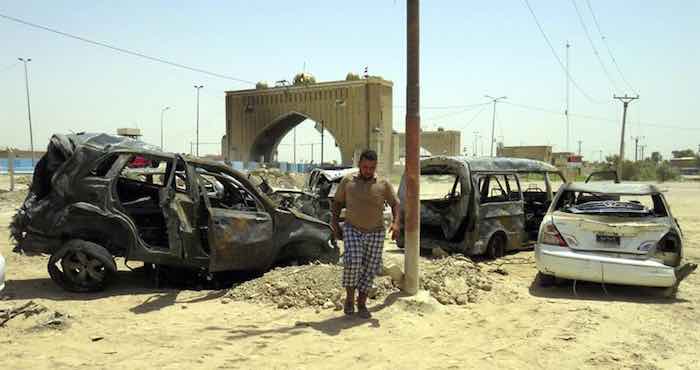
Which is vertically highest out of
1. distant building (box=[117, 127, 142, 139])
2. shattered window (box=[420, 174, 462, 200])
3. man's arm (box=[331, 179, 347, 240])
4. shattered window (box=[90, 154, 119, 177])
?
distant building (box=[117, 127, 142, 139])

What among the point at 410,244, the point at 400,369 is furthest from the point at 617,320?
the point at 400,369

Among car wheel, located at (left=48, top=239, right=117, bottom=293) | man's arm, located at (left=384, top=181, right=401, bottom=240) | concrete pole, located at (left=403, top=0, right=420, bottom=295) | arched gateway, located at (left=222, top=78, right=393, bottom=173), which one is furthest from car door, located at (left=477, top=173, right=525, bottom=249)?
arched gateway, located at (left=222, top=78, right=393, bottom=173)

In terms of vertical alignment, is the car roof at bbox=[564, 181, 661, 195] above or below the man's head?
below

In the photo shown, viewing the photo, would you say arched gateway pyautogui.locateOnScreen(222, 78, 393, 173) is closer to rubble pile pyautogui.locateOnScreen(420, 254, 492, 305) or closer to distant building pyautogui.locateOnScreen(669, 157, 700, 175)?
rubble pile pyautogui.locateOnScreen(420, 254, 492, 305)

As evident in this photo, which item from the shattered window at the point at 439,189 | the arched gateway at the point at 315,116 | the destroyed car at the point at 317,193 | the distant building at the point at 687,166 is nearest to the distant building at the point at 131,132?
the shattered window at the point at 439,189

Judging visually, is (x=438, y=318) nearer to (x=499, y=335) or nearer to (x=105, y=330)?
(x=499, y=335)

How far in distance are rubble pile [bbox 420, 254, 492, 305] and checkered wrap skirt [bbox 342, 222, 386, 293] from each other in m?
1.23

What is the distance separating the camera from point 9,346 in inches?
192

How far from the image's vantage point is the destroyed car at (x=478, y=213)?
953 cm

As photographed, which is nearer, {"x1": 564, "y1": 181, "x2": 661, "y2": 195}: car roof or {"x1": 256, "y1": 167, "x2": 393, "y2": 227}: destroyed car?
{"x1": 564, "y1": 181, "x2": 661, "y2": 195}: car roof

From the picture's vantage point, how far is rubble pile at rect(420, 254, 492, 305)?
22.2 ft

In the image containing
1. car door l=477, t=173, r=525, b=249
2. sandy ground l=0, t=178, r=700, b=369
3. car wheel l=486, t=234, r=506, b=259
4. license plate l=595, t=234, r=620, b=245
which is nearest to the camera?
sandy ground l=0, t=178, r=700, b=369

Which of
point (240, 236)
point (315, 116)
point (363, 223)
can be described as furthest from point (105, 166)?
point (315, 116)

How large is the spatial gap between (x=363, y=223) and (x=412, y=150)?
4.18ft
